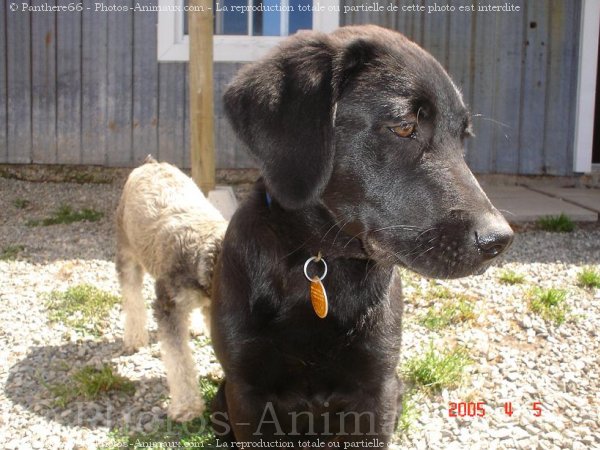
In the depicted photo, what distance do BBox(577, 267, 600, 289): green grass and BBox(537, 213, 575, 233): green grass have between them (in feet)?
5.57

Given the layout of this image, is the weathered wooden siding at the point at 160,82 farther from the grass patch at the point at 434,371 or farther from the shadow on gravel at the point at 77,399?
the grass patch at the point at 434,371

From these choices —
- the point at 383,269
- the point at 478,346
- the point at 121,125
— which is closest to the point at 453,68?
the point at 121,125

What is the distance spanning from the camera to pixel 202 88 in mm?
5766

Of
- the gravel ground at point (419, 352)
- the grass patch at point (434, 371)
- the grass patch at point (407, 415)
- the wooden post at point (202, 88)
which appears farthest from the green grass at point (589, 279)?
the wooden post at point (202, 88)

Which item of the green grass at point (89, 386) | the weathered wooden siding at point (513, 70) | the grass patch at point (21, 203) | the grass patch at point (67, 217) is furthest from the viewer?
the weathered wooden siding at point (513, 70)

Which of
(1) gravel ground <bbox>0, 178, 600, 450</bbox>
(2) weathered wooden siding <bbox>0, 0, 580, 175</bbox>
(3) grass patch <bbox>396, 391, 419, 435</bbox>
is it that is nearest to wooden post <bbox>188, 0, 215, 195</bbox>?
(1) gravel ground <bbox>0, 178, 600, 450</bbox>

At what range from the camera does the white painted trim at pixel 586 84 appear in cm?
854

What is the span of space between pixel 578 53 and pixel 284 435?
7.75m

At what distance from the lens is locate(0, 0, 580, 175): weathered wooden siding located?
333 inches

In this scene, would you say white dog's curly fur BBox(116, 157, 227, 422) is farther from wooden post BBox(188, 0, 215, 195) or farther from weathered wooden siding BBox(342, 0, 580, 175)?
weathered wooden siding BBox(342, 0, 580, 175)

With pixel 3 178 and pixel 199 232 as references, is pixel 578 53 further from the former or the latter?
pixel 3 178

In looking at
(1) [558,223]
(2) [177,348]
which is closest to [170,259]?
(2) [177,348]

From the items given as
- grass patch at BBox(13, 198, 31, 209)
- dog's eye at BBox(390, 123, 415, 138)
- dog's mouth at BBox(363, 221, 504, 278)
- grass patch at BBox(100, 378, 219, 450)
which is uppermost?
dog's eye at BBox(390, 123, 415, 138)

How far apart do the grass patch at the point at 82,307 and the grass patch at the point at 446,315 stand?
7.10 feet
